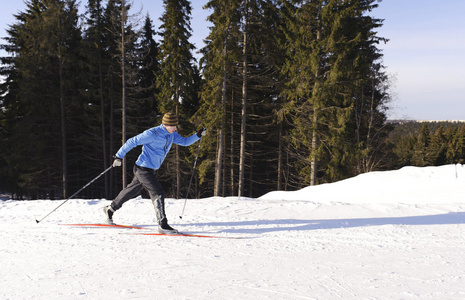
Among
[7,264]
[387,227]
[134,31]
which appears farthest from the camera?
[134,31]

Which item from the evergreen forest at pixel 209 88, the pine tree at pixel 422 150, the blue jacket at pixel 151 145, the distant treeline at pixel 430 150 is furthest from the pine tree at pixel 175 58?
the pine tree at pixel 422 150

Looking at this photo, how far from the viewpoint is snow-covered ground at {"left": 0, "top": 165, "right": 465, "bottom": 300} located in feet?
8.40

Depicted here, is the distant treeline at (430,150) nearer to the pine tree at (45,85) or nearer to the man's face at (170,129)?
the pine tree at (45,85)

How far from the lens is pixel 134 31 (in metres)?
17.5

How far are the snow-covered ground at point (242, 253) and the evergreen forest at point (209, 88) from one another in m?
10.6

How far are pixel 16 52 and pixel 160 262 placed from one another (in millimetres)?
24309

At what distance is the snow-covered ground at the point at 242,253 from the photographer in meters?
2.56

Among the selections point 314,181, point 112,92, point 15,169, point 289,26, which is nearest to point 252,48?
point 289,26

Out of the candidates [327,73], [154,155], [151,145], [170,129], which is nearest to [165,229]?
[154,155]

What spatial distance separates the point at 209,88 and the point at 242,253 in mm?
15035

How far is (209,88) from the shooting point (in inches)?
693

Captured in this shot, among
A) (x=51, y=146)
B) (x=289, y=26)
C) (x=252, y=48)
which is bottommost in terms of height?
(x=51, y=146)

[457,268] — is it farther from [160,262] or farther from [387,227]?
[160,262]

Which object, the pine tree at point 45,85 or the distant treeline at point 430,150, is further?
Answer: the distant treeline at point 430,150
